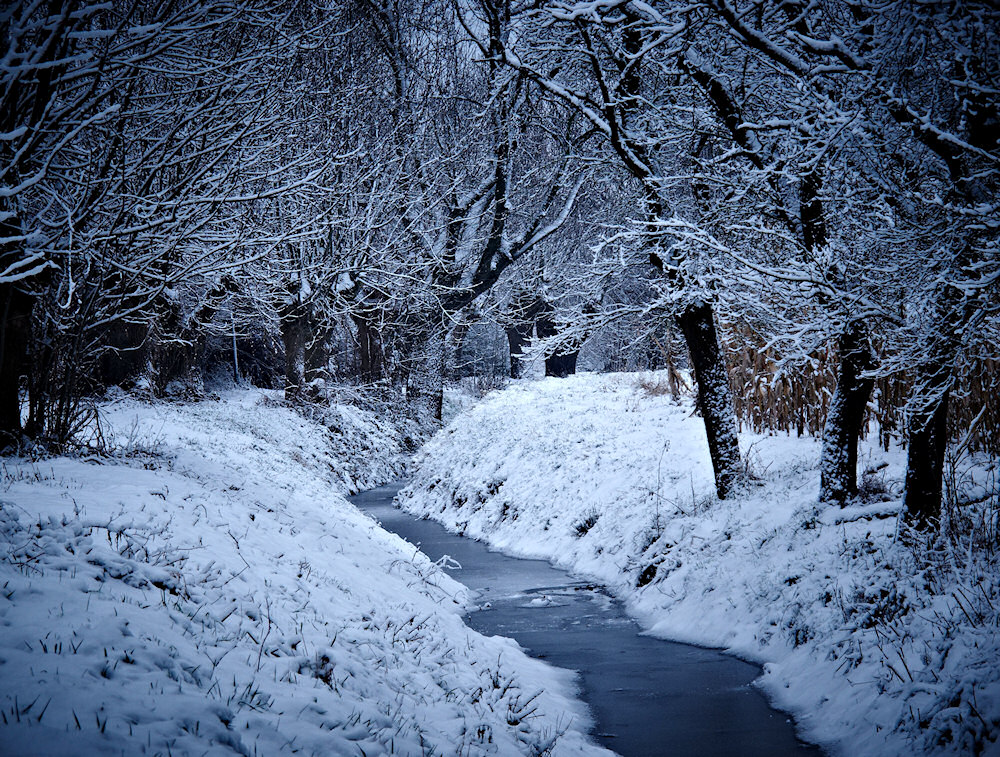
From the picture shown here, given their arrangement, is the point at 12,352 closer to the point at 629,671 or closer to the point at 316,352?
the point at 629,671

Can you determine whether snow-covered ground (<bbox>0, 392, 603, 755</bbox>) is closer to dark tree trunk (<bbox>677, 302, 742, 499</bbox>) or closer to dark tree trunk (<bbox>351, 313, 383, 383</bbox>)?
dark tree trunk (<bbox>677, 302, 742, 499</bbox>)

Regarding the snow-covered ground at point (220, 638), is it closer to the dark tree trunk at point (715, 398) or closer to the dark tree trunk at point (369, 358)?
the dark tree trunk at point (715, 398)

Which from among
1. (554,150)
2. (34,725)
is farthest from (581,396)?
(34,725)

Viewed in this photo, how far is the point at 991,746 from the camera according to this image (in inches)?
172

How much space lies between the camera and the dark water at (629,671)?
19.3ft

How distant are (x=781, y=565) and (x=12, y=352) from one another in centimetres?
900

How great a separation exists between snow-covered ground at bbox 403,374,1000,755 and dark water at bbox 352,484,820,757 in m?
0.31

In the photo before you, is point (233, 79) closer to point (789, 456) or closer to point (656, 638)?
point (656, 638)

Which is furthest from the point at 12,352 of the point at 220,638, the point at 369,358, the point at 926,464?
the point at 369,358

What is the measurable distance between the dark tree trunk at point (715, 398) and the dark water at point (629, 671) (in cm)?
254

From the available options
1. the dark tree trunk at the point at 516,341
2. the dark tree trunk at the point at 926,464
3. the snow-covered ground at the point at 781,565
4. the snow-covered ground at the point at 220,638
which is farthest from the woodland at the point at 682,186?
the dark tree trunk at the point at 516,341

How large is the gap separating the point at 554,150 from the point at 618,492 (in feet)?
38.2

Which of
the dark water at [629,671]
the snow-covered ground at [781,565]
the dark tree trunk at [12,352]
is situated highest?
the dark tree trunk at [12,352]

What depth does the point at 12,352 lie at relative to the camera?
809 cm
